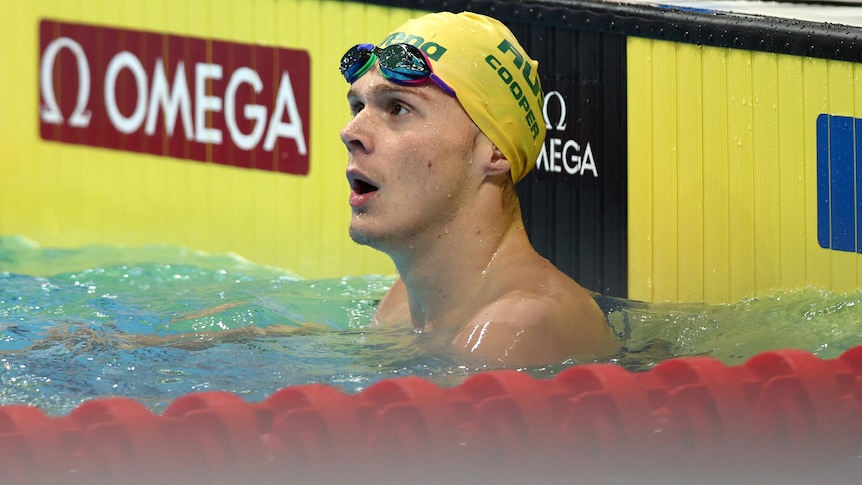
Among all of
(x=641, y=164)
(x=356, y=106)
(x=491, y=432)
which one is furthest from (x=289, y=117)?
(x=491, y=432)

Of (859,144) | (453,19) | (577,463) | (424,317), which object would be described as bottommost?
(577,463)

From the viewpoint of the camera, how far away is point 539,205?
4.96 meters

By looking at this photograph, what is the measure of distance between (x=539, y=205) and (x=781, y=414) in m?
Result: 2.28

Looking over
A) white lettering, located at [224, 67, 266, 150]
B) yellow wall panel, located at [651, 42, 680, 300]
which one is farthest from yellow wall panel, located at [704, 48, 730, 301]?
white lettering, located at [224, 67, 266, 150]

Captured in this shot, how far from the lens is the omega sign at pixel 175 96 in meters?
5.58

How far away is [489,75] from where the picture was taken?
3.22 m

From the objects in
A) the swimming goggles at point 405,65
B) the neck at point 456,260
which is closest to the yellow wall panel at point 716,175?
the neck at point 456,260

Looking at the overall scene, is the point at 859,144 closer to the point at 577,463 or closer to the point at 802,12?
the point at 802,12

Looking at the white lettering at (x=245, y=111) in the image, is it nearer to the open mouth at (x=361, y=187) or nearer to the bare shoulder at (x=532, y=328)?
the open mouth at (x=361, y=187)

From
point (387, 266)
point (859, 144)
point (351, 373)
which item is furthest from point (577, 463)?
point (387, 266)

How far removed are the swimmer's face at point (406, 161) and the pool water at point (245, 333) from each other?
0.30 meters

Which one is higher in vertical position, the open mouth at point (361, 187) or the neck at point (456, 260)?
the open mouth at point (361, 187)

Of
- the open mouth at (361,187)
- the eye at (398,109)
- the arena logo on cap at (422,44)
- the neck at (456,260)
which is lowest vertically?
the neck at (456,260)

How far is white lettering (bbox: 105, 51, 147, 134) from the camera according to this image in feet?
19.2
